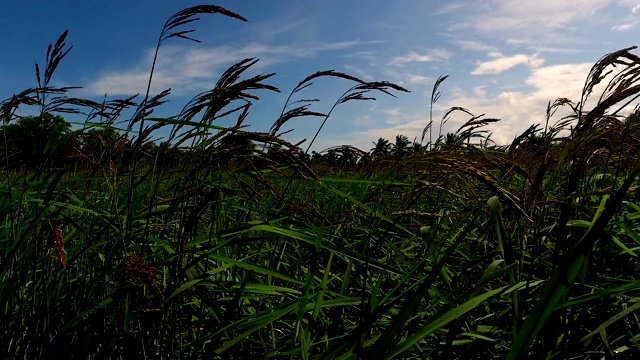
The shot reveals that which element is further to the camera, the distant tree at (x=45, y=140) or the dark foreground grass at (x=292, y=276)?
the distant tree at (x=45, y=140)

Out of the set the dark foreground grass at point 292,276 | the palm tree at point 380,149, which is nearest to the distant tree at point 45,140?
the dark foreground grass at point 292,276

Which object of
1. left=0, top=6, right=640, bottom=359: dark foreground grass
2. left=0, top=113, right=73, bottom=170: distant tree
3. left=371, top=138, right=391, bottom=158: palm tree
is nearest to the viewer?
left=0, top=6, right=640, bottom=359: dark foreground grass

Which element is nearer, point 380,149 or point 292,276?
point 292,276

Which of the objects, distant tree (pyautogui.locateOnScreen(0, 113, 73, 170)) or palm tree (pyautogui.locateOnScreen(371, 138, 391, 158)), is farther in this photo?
palm tree (pyautogui.locateOnScreen(371, 138, 391, 158))

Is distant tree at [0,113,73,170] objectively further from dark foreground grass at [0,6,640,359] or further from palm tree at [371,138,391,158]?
palm tree at [371,138,391,158]

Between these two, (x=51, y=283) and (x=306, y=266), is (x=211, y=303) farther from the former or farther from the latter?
(x=306, y=266)

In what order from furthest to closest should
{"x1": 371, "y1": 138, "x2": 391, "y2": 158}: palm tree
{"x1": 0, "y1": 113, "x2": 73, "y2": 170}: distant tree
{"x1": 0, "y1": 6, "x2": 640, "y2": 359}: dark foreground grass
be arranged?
{"x1": 371, "y1": 138, "x2": 391, "y2": 158}: palm tree, {"x1": 0, "y1": 113, "x2": 73, "y2": 170}: distant tree, {"x1": 0, "y1": 6, "x2": 640, "y2": 359}: dark foreground grass

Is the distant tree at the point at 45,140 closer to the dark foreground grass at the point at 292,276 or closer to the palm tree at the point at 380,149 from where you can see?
the dark foreground grass at the point at 292,276

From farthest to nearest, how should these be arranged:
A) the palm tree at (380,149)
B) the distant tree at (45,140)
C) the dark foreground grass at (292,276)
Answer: the palm tree at (380,149) < the distant tree at (45,140) < the dark foreground grass at (292,276)

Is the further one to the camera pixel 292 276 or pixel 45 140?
pixel 45 140

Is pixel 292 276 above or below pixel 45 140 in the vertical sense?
below

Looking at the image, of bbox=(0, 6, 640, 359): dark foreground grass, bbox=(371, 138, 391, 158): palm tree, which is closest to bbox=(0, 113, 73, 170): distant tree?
bbox=(0, 6, 640, 359): dark foreground grass

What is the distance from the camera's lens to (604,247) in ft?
6.75

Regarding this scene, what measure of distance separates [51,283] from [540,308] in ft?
5.64
